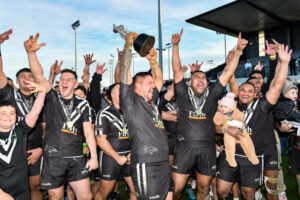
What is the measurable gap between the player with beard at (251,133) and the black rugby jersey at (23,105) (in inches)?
123

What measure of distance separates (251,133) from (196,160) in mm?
998

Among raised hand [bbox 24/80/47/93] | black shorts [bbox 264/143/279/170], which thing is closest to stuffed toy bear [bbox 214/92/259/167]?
black shorts [bbox 264/143/279/170]

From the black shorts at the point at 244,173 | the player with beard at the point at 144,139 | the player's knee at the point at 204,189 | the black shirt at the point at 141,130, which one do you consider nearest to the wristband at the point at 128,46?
the player with beard at the point at 144,139

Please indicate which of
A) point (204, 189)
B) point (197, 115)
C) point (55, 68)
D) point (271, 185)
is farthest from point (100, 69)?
point (271, 185)

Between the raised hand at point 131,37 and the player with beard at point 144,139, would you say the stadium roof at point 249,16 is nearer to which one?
the raised hand at point 131,37

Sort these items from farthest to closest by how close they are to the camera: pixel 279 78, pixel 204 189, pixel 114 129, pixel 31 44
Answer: pixel 114 129
pixel 204 189
pixel 279 78
pixel 31 44

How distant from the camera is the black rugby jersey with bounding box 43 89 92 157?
153 inches

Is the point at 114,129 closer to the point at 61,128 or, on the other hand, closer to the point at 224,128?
the point at 61,128

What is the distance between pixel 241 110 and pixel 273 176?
141 cm

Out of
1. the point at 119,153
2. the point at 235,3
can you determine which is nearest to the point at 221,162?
the point at 119,153

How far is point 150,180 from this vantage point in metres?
3.15

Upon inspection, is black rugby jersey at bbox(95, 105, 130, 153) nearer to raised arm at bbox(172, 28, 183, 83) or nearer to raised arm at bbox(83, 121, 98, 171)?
raised arm at bbox(83, 121, 98, 171)

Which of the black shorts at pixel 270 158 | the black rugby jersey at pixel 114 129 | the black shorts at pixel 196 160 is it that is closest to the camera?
the black shorts at pixel 196 160

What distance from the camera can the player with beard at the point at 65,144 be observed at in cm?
382
